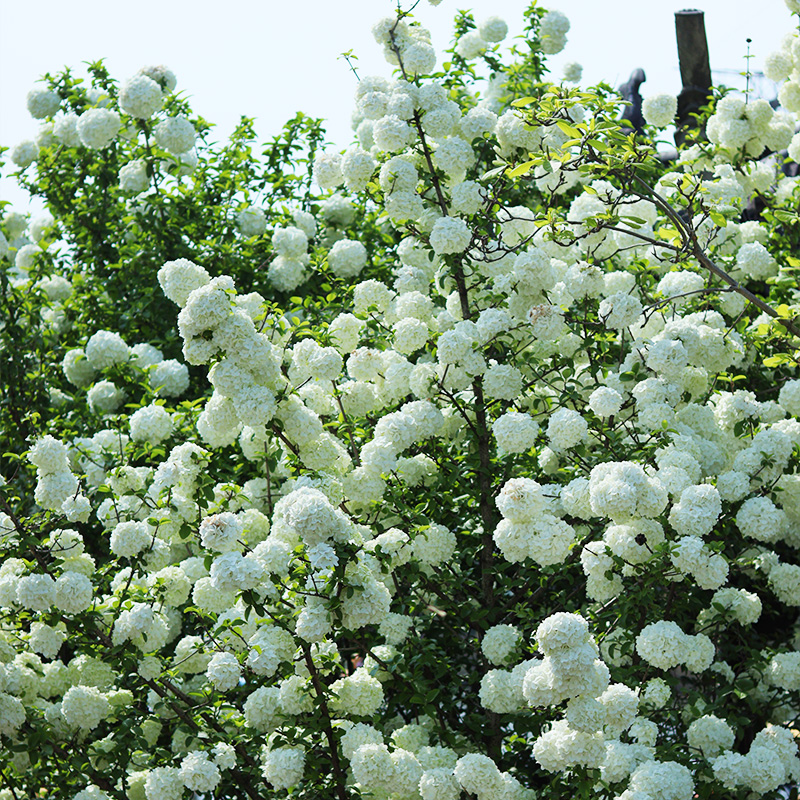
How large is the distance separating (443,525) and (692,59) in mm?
5234

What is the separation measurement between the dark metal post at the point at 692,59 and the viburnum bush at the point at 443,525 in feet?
9.48

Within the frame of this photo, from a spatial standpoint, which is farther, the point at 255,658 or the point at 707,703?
the point at 707,703

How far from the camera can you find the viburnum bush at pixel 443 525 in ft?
10.3

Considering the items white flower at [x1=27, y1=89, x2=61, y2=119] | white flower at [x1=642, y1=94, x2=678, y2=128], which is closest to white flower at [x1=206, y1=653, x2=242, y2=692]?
white flower at [x1=642, y1=94, x2=678, y2=128]

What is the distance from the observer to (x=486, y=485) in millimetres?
3834

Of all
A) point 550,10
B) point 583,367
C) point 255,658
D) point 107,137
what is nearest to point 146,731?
point 255,658

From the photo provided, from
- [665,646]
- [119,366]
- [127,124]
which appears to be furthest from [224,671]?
[127,124]

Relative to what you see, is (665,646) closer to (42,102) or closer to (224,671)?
(224,671)

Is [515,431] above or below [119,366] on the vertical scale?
below

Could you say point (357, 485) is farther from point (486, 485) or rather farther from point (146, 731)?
point (146, 731)

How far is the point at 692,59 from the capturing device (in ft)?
24.7

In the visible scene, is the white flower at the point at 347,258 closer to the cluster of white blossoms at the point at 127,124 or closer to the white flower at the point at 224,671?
the cluster of white blossoms at the point at 127,124

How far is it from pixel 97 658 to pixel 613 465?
199 cm

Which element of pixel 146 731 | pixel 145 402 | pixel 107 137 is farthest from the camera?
pixel 107 137
